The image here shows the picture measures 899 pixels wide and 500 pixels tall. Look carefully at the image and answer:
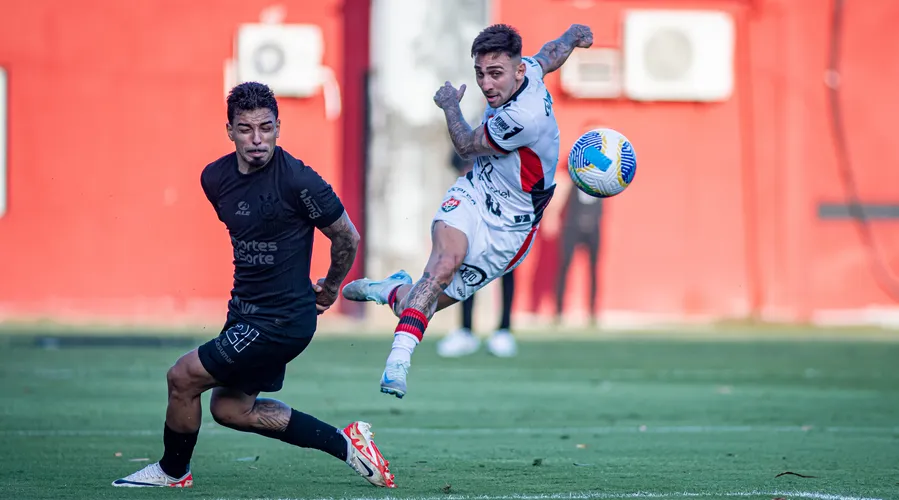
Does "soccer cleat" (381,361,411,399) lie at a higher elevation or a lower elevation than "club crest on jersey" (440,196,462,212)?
lower

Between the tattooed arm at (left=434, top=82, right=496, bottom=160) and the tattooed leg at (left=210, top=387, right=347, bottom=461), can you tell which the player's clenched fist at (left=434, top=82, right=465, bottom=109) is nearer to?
the tattooed arm at (left=434, top=82, right=496, bottom=160)

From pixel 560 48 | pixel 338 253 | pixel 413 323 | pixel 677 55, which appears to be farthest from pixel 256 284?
pixel 677 55

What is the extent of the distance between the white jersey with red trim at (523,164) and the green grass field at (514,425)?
50.5 inches

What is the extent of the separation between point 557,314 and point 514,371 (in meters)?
7.10

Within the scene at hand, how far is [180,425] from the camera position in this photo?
5.89 metres

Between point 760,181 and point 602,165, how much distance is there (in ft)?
41.3

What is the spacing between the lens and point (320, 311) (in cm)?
620

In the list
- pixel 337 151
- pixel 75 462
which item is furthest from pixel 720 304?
pixel 75 462

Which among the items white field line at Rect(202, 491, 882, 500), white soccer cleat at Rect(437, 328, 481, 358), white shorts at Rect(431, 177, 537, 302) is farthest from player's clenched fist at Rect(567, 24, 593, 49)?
white soccer cleat at Rect(437, 328, 481, 358)

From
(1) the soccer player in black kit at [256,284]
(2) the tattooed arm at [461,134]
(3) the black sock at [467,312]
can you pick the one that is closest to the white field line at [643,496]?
(1) the soccer player in black kit at [256,284]

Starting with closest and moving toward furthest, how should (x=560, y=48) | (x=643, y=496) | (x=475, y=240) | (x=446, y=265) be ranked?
1. (x=643, y=496)
2. (x=446, y=265)
3. (x=475, y=240)
4. (x=560, y=48)

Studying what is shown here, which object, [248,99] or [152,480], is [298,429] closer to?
[152,480]

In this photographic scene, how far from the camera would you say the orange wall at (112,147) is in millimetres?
18094

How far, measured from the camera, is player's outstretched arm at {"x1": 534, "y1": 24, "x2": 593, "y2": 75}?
7.75m
